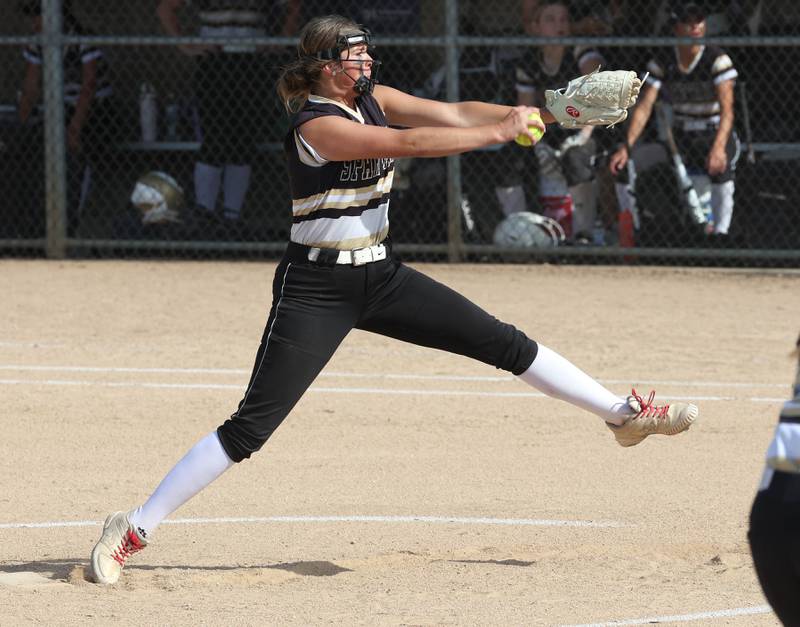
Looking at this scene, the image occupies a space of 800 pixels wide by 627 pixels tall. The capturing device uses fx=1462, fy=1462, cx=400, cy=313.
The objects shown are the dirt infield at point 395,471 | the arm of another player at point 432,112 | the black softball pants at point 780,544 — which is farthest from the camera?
the arm of another player at point 432,112

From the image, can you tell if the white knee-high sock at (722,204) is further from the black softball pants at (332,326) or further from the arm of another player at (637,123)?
the black softball pants at (332,326)

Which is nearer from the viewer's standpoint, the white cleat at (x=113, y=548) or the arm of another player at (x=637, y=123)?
the white cleat at (x=113, y=548)

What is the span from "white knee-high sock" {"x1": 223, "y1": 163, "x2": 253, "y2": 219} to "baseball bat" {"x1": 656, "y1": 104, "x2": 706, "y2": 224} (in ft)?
11.6

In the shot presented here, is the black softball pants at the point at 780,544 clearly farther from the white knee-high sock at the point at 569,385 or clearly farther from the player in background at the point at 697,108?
the player in background at the point at 697,108

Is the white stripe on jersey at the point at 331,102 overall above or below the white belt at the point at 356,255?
above

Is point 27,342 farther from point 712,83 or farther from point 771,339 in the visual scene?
point 712,83

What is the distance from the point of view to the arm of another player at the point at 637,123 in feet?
36.4

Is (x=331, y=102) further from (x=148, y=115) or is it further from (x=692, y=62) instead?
(x=148, y=115)

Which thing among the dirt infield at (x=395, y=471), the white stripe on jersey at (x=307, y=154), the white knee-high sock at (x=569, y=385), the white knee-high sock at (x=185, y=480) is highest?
the white stripe on jersey at (x=307, y=154)

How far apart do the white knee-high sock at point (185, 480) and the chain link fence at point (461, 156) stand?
6.90m

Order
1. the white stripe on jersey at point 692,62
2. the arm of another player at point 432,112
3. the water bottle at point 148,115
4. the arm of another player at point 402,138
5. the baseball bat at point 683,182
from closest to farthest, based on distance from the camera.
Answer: the arm of another player at point 402,138, the arm of another player at point 432,112, the white stripe on jersey at point 692,62, the baseball bat at point 683,182, the water bottle at point 148,115

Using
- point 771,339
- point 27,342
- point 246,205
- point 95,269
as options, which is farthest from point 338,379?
point 246,205

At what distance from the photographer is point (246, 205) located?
13.4m

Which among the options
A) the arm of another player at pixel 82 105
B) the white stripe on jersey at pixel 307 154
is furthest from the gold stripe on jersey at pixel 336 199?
the arm of another player at pixel 82 105
